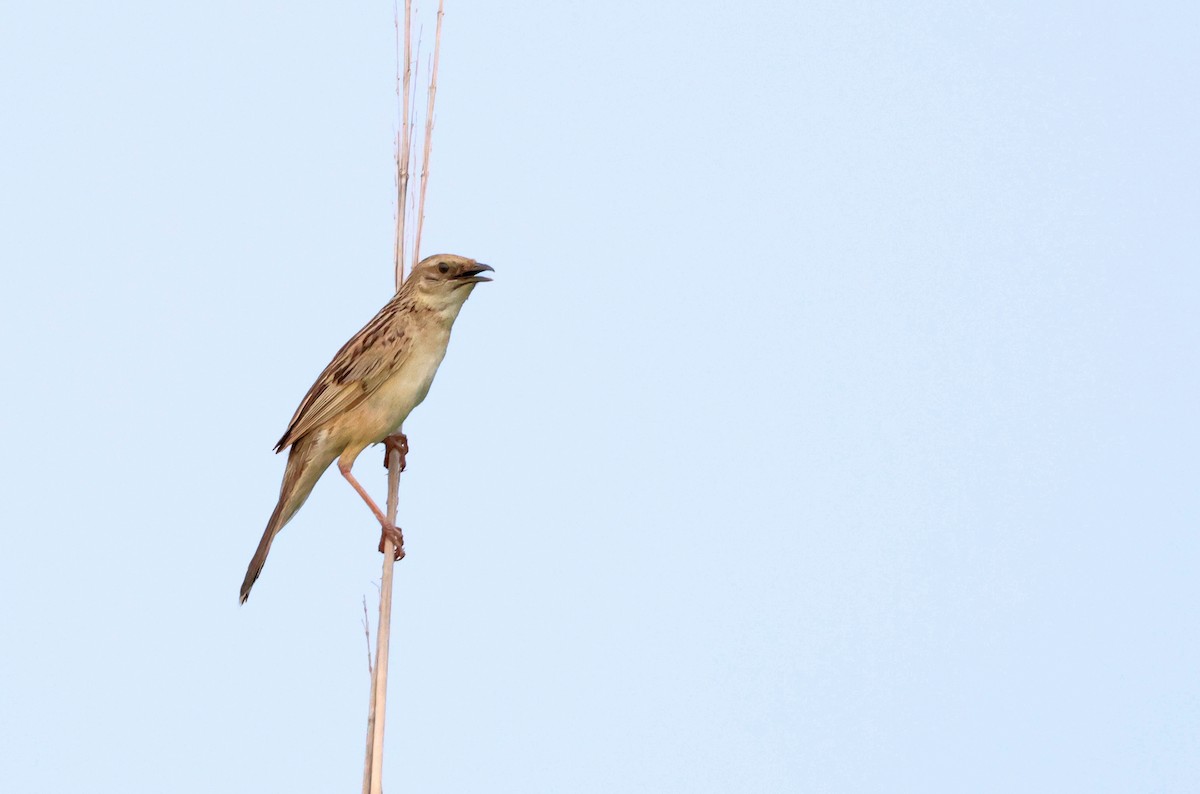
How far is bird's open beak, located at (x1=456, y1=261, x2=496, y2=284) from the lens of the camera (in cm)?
512

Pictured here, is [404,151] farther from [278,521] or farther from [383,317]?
[278,521]

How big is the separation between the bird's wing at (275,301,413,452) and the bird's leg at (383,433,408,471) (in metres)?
0.22

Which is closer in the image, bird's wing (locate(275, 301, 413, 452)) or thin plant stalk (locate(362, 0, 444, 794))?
thin plant stalk (locate(362, 0, 444, 794))

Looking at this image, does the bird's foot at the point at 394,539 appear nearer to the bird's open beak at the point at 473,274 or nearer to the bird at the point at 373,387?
the bird at the point at 373,387

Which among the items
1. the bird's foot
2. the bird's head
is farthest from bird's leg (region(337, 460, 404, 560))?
the bird's head

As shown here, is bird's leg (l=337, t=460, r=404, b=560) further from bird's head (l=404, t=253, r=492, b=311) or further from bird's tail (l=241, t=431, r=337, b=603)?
bird's head (l=404, t=253, r=492, b=311)

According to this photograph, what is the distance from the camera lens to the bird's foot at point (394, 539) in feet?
15.0

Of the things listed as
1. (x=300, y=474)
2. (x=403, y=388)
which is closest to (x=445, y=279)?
(x=403, y=388)

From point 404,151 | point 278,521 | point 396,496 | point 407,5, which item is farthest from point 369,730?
point 407,5

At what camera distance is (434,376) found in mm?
5383

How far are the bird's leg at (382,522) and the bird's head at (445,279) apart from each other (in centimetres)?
73

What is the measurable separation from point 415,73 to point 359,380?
1.32 metres

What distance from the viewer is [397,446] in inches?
215

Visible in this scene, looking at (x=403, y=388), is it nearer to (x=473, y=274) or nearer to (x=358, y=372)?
(x=358, y=372)
